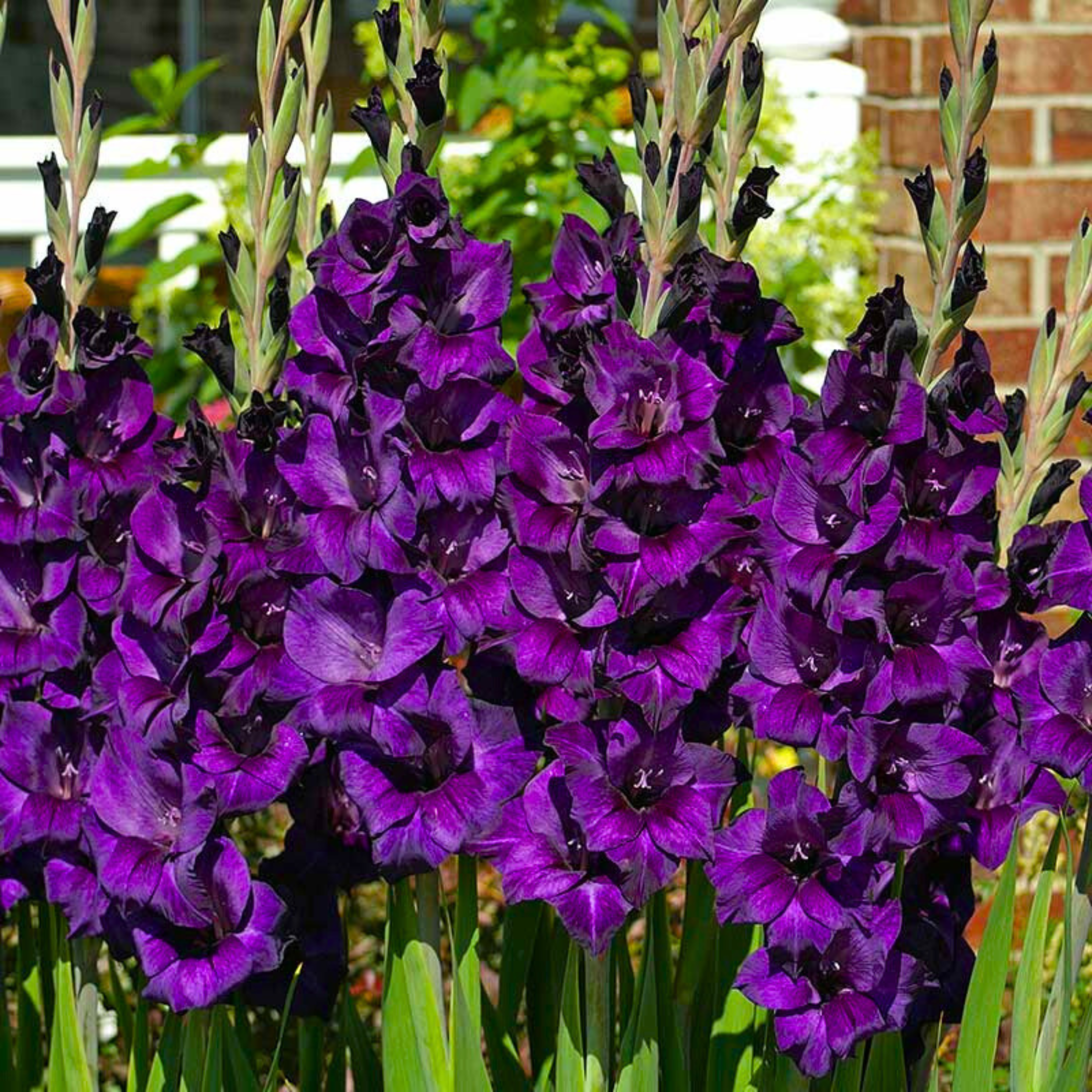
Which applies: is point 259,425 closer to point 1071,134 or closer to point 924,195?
point 924,195

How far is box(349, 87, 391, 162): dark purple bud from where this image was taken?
1.22 meters

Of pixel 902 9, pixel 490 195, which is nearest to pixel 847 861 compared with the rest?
pixel 490 195

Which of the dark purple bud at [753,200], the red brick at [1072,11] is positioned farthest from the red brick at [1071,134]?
the dark purple bud at [753,200]

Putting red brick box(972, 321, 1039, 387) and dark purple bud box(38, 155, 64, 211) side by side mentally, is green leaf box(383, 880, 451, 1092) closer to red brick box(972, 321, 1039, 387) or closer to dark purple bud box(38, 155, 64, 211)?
dark purple bud box(38, 155, 64, 211)

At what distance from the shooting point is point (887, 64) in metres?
3.53

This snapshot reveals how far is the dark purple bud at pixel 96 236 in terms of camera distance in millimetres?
1335

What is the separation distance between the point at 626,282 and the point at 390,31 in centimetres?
26

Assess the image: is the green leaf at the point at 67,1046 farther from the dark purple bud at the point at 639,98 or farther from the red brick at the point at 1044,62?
the red brick at the point at 1044,62

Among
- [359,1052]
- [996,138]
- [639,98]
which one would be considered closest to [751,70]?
[639,98]

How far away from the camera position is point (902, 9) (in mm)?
3453

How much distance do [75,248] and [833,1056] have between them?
0.82 metres

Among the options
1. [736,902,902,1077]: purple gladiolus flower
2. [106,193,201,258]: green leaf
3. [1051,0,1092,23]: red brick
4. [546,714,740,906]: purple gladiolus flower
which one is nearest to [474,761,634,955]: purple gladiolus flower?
[546,714,740,906]: purple gladiolus flower

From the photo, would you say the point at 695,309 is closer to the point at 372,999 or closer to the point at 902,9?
the point at 372,999

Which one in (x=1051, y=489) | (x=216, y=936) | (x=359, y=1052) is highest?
(x=1051, y=489)
